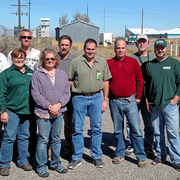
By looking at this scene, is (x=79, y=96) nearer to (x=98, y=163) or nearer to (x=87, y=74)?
(x=87, y=74)

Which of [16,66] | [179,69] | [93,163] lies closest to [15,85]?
[16,66]

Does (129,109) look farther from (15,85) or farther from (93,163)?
(15,85)

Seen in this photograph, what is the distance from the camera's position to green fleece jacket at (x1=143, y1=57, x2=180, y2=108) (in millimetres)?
3982

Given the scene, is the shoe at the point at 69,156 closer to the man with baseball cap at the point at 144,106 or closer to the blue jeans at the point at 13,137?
the blue jeans at the point at 13,137

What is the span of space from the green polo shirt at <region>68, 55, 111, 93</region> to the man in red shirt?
0.60 feet

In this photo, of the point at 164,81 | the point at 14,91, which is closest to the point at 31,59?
the point at 14,91

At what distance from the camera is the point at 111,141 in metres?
5.44

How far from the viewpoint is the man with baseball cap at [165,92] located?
13.1 feet

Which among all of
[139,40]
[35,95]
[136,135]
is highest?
[139,40]

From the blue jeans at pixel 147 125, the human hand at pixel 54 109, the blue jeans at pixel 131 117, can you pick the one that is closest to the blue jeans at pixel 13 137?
the human hand at pixel 54 109

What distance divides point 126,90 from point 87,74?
0.70 metres

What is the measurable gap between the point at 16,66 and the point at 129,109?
1.95 metres

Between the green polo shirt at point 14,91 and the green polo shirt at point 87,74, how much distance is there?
0.75 meters

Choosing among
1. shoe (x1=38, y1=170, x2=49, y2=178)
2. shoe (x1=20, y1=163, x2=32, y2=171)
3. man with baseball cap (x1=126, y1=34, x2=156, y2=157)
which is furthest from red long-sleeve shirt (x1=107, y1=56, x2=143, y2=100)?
shoe (x1=20, y1=163, x2=32, y2=171)
